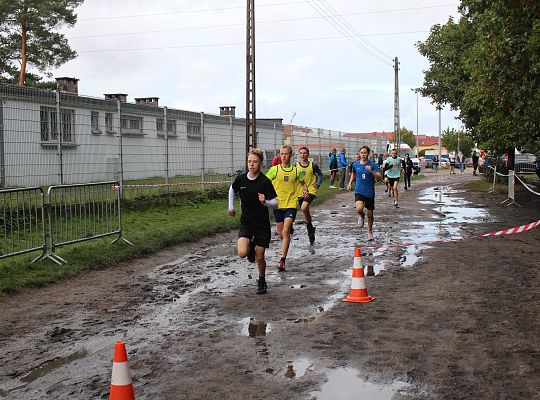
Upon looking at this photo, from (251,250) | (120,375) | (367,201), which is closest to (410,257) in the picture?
(367,201)

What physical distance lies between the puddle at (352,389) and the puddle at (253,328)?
1.38 metres

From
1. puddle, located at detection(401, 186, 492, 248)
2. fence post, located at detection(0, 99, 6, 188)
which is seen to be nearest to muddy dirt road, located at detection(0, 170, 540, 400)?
puddle, located at detection(401, 186, 492, 248)

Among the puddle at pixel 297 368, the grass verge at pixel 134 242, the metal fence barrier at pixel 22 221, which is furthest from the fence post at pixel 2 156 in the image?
the puddle at pixel 297 368

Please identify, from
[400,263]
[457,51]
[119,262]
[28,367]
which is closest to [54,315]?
[28,367]

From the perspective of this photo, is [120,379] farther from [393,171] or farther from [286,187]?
[393,171]

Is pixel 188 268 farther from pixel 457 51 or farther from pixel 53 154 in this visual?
pixel 457 51

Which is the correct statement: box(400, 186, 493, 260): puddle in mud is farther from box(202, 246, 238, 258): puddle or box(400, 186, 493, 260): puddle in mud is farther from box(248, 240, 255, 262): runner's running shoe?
box(202, 246, 238, 258): puddle

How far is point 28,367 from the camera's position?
18.1 ft

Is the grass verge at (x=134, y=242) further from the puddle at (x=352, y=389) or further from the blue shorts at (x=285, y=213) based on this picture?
the puddle at (x=352, y=389)

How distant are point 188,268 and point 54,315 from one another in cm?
321

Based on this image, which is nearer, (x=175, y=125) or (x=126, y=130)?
(x=126, y=130)

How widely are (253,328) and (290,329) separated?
0.38 meters

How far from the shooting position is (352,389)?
4.81 m

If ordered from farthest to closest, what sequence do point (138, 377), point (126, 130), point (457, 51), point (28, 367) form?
point (457, 51) < point (126, 130) < point (28, 367) < point (138, 377)
